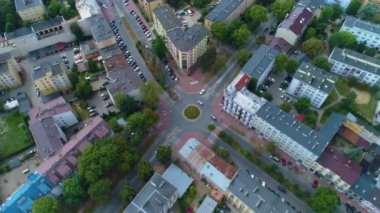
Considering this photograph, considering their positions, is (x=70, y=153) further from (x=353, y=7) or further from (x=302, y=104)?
(x=353, y=7)

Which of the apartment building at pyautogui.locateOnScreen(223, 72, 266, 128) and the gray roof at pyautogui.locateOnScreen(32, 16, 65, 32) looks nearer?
the apartment building at pyautogui.locateOnScreen(223, 72, 266, 128)

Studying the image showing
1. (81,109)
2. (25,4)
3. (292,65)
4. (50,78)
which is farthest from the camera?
(25,4)

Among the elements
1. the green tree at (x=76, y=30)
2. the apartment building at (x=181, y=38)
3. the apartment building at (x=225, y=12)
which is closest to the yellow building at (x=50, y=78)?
the green tree at (x=76, y=30)

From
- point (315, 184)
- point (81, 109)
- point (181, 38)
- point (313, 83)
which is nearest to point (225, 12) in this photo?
point (181, 38)

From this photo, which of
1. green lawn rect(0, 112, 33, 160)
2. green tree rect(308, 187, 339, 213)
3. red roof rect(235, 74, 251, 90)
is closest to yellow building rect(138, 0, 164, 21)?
red roof rect(235, 74, 251, 90)

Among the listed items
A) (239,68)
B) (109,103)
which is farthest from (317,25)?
(109,103)

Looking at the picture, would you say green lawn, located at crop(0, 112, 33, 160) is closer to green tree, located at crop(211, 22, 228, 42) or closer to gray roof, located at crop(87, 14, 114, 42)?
gray roof, located at crop(87, 14, 114, 42)
